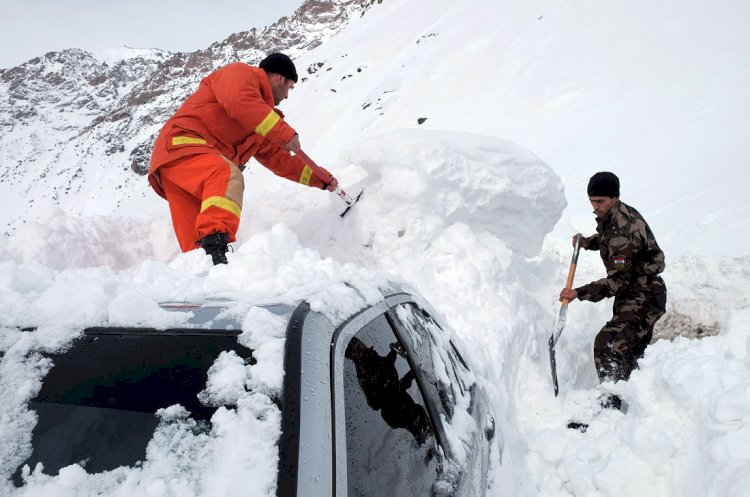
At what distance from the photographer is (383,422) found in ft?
4.45

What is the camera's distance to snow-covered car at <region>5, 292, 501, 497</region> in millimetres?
1002

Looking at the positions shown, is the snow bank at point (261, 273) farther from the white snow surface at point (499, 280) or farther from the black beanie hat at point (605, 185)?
the black beanie hat at point (605, 185)

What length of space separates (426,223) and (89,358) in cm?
329

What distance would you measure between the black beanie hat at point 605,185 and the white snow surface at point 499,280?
101cm

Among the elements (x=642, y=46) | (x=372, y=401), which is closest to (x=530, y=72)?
(x=642, y=46)

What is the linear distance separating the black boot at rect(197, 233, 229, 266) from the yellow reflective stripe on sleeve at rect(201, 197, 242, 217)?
0.81 feet

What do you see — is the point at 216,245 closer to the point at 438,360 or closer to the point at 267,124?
the point at 267,124

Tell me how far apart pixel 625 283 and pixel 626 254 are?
240mm

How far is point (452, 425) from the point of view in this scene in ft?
5.86

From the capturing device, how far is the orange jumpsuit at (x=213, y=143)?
11.7 feet

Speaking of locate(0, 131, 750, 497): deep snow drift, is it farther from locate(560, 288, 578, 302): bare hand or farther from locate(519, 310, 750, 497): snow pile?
locate(560, 288, 578, 302): bare hand

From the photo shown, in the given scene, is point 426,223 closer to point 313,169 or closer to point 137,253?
point 313,169

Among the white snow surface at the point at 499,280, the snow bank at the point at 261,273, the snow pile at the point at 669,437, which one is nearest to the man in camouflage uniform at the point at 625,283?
the white snow surface at the point at 499,280

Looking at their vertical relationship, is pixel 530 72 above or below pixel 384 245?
below
